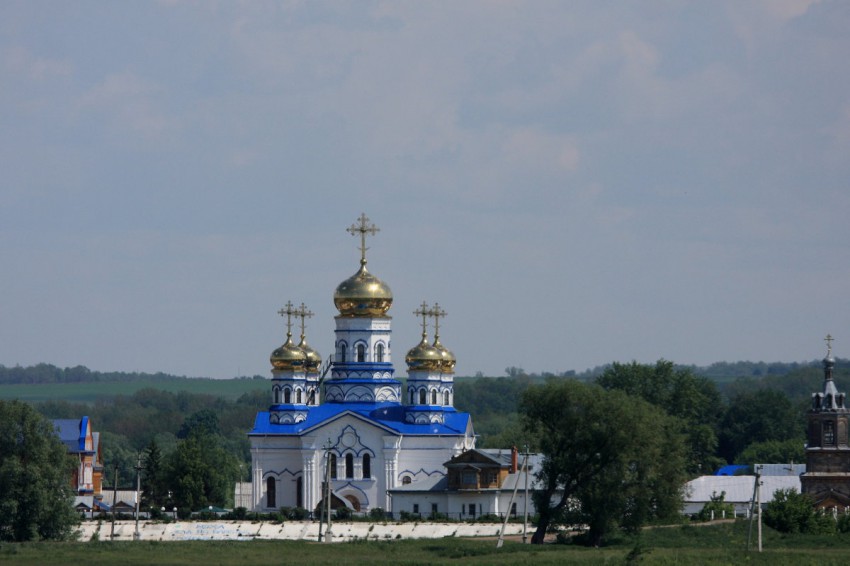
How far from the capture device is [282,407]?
85.8 m

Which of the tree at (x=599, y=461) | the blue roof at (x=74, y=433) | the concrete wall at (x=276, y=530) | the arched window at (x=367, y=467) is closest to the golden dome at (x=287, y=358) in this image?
the arched window at (x=367, y=467)

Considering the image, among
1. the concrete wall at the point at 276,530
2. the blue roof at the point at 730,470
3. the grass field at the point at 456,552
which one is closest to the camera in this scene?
the grass field at the point at 456,552

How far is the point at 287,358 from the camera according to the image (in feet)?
283

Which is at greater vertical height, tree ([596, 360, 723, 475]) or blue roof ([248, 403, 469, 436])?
tree ([596, 360, 723, 475])

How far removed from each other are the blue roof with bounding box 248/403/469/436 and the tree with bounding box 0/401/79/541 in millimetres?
16674

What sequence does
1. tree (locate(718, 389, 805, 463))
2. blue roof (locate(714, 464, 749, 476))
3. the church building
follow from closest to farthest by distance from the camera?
the church building
blue roof (locate(714, 464, 749, 476))
tree (locate(718, 389, 805, 463))

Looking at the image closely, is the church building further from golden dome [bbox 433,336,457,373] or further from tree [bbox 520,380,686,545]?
tree [bbox 520,380,686,545]

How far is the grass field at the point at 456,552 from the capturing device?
57312mm

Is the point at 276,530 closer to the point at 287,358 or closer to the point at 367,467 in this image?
the point at 367,467

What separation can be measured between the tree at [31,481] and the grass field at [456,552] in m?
3.45

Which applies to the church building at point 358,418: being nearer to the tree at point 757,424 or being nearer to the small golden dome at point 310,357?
the small golden dome at point 310,357

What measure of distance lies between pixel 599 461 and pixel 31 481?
1896cm

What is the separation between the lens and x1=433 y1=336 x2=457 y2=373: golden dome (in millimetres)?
86875

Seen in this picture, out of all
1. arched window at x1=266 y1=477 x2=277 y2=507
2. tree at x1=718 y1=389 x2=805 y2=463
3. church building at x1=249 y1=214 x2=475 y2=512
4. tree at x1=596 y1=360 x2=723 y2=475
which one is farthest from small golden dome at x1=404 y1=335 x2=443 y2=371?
tree at x1=718 y1=389 x2=805 y2=463
